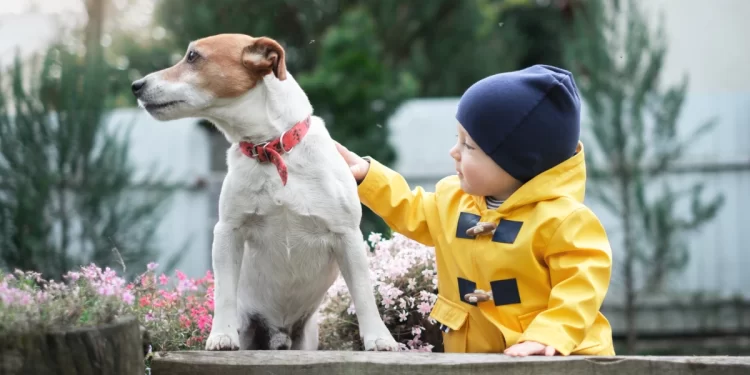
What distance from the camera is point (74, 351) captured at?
1.97 meters

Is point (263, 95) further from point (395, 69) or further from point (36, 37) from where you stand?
point (395, 69)

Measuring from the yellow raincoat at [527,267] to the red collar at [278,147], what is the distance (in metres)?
0.51

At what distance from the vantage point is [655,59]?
27.1ft

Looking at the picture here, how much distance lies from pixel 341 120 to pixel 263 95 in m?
5.77

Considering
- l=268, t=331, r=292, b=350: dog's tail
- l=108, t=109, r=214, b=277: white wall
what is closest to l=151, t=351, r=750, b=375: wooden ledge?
l=268, t=331, r=292, b=350: dog's tail

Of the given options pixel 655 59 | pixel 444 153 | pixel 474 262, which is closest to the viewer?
pixel 474 262

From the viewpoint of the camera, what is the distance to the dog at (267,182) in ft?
8.98

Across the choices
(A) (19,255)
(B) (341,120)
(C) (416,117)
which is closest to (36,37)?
(A) (19,255)

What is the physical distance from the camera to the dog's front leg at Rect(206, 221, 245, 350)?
2.68m

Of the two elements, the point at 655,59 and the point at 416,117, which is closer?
the point at 655,59

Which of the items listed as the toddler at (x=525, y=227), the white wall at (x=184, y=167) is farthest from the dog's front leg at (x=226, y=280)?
the white wall at (x=184, y=167)

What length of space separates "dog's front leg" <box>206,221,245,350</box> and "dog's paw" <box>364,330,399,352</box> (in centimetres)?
42

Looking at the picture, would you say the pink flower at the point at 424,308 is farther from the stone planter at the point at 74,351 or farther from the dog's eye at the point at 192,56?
the stone planter at the point at 74,351

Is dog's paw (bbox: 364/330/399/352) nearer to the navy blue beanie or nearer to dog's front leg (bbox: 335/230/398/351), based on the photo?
dog's front leg (bbox: 335/230/398/351)
